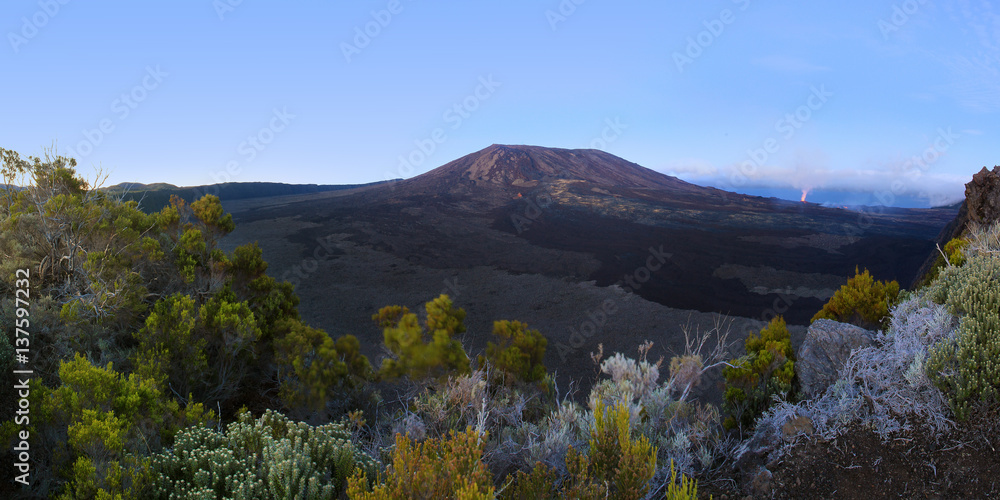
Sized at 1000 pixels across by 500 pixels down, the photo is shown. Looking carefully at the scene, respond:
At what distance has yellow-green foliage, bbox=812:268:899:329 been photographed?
19.2ft

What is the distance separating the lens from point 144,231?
220 inches

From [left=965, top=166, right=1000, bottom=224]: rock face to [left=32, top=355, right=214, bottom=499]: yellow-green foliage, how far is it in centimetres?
1038

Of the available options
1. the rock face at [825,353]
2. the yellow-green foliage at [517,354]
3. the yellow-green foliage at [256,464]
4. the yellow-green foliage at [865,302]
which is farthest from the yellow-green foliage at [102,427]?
the yellow-green foliage at [865,302]

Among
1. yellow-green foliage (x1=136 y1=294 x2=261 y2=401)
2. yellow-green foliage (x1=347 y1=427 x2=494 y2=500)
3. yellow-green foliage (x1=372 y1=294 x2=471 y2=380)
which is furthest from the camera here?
yellow-green foliage (x1=372 y1=294 x2=471 y2=380)

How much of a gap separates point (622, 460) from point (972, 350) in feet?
9.23

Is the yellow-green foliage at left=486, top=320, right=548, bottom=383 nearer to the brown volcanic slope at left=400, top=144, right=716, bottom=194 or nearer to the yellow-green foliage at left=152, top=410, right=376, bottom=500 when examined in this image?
the yellow-green foliage at left=152, top=410, right=376, bottom=500

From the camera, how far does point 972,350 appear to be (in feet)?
11.0

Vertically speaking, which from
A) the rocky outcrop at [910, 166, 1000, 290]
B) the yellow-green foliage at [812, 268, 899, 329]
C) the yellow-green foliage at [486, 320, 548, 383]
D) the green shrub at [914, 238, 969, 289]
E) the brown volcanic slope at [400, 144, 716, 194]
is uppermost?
the brown volcanic slope at [400, 144, 716, 194]

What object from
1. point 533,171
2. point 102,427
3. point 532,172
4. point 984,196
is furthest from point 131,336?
point 533,171

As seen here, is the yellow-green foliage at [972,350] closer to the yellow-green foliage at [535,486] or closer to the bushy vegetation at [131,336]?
the yellow-green foliage at [535,486]

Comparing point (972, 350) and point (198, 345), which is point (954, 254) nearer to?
point (972, 350)

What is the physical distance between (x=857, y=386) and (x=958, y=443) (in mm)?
1044

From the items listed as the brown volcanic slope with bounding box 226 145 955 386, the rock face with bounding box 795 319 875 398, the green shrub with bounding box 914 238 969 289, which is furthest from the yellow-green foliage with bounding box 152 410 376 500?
the green shrub with bounding box 914 238 969 289

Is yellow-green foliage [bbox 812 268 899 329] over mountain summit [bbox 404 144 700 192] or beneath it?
beneath
